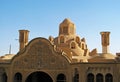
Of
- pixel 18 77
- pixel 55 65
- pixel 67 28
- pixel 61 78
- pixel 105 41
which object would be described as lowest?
pixel 61 78

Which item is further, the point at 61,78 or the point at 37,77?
the point at 37,77

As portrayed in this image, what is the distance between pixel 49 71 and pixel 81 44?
11854 millimetres

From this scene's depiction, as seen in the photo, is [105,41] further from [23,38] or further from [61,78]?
[23,38]

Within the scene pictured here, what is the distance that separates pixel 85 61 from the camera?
4047 centimetres

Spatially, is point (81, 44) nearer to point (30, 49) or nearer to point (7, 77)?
point (30, 49)

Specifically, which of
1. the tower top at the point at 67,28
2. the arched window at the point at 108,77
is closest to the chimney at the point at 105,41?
the arched window at the point at 108,77

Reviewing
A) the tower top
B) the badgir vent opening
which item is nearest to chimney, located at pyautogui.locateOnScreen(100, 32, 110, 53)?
the badgir vent opening

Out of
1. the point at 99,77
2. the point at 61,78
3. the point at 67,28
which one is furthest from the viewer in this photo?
the point at 67,28

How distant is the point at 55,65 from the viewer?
134ft

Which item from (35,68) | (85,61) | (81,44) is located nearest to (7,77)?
(35,68)

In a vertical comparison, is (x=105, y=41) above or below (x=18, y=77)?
above

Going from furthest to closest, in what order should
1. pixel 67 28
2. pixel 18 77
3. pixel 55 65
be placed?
1. pixel 67 28
2. pixel 18 77
3. pixel 55 65

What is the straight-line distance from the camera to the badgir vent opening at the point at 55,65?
3828 centimetres

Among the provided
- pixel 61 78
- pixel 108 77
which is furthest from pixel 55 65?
pixel 108 77
